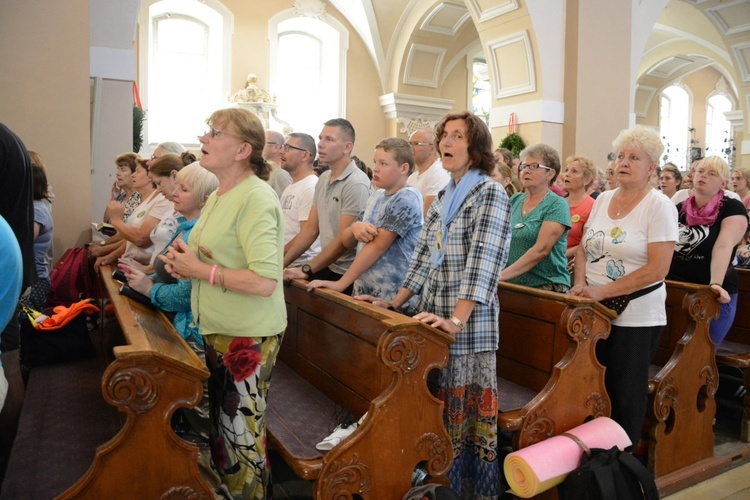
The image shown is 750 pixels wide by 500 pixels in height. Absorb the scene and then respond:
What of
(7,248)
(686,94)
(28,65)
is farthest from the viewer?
(686,94)

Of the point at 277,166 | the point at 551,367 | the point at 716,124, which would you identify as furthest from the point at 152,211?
the point at 716,124

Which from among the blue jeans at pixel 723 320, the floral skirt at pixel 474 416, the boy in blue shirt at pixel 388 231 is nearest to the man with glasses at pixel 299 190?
the boy in blue shirt at pixel 388 231

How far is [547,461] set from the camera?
8.15ft

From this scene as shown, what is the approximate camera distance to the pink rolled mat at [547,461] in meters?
2.45

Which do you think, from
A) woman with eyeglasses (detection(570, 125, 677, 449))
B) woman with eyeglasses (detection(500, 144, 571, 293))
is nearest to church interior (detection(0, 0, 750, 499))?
woman with eyeglasses (detection(570, 125, 677, 449))

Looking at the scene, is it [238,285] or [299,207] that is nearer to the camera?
[238,285]

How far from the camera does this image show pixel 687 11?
513 inches

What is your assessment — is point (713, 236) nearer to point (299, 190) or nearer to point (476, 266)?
point (476, 266)

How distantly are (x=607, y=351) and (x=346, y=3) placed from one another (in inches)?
406

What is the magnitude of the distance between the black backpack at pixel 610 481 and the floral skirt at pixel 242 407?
1.19 meters

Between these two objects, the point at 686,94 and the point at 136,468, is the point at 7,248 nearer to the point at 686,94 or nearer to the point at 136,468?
the point at 136,468

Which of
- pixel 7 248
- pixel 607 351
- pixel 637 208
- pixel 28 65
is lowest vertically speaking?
pixel 607 351

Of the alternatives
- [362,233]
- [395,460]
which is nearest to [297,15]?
[362,233]

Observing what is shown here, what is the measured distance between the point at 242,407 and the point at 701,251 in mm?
2754
